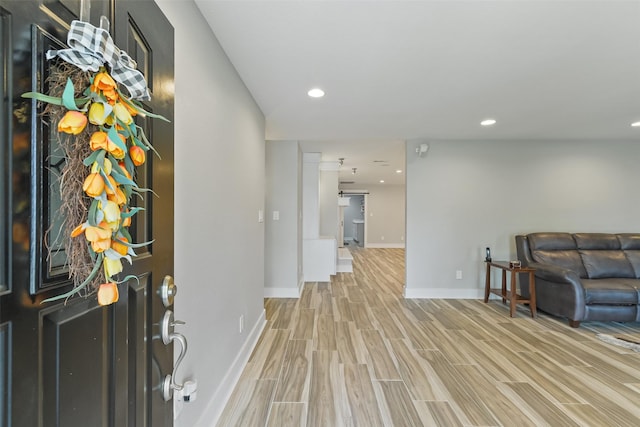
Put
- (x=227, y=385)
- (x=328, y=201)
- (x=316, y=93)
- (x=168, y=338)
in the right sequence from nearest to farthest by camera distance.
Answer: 1. (x=168, y=338)
2. (x=227, y=385)
3. (x=316, y=93)
4. (x=328, y=201)

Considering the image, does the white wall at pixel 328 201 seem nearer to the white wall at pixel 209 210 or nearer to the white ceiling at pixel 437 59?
the white ceiling at pixel 437 59

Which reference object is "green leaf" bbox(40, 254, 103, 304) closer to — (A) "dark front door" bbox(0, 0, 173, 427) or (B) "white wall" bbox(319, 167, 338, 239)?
(A) "dark front door" bbox(0, 0, 173, 427)

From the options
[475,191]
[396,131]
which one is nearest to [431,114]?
[396,131]

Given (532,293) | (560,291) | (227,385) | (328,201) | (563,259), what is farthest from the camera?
(328,201)

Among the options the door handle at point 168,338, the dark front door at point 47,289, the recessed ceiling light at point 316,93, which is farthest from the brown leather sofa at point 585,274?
the dark front door at point 47,289

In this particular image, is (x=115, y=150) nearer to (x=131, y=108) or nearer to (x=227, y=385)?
(x=131, y=108)

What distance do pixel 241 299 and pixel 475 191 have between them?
3619mm

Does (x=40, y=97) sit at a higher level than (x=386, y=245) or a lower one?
higher

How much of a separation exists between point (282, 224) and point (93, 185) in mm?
3628

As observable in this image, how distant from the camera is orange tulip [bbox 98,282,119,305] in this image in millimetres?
538

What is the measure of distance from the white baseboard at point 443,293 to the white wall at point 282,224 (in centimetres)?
170

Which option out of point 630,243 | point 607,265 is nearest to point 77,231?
point 607,265

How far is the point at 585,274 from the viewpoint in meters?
3.42

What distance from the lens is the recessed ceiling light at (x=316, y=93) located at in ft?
7.97
